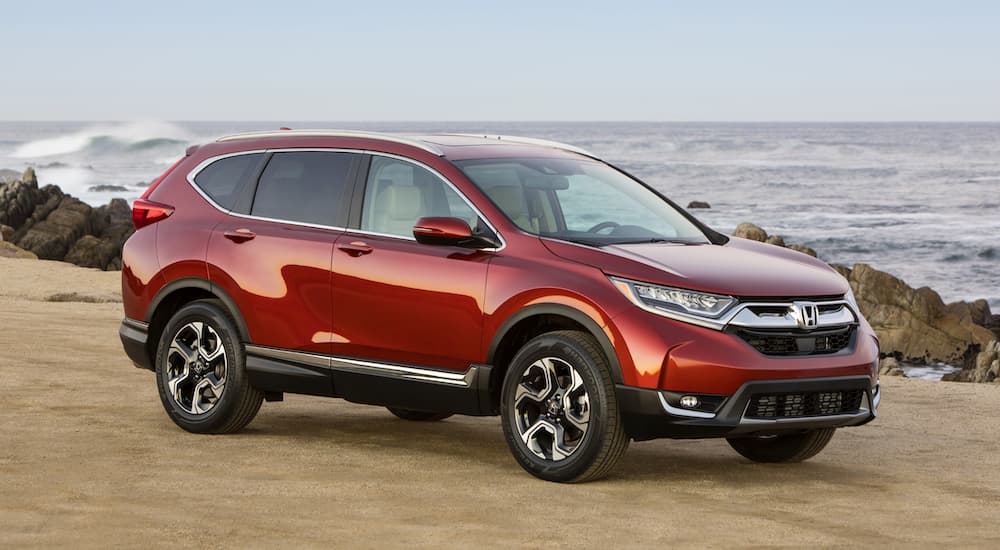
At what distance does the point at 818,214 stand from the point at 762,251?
45.2m

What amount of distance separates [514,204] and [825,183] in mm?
64529

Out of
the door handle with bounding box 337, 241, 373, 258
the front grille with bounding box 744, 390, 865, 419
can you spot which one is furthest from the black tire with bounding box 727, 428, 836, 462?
the door handle with bounding box 337, 241, 373, 258

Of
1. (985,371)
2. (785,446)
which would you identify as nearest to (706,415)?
(785,446)

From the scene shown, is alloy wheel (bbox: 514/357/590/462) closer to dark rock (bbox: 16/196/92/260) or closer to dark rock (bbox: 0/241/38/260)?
dark rock (bbox: 0/241/38/260)

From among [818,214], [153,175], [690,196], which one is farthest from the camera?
[153,175]

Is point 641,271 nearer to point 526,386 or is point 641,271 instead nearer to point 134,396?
point 526,386

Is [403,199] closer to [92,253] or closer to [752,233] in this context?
[752,233]

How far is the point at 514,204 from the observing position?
817 cm

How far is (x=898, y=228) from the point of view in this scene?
45.3 m

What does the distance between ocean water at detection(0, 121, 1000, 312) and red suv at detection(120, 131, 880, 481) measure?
22.2m

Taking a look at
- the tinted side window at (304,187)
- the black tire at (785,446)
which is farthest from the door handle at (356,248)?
the black tire at (785,446)

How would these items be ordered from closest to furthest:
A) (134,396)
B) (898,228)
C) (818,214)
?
(134,396) < (898,228) < (818,214)

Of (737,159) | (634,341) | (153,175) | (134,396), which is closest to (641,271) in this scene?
(634,341)

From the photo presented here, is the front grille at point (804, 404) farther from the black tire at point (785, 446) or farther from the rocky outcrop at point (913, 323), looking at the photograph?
the rocky outcrop at point (913, 323)
